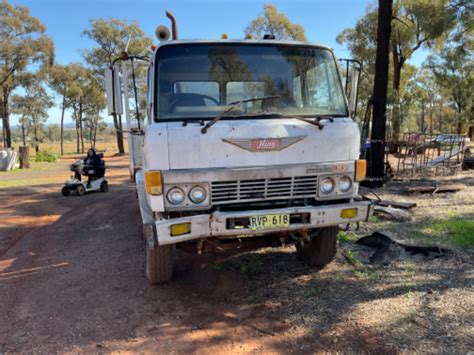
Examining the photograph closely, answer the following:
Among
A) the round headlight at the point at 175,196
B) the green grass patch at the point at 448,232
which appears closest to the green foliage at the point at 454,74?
the green grass patch at the point at 448,232

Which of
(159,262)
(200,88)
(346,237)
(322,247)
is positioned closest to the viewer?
(200,88)

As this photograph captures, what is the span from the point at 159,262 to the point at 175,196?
1002mm

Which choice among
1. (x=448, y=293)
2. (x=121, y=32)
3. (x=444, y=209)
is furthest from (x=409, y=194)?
(x=121, y=32)

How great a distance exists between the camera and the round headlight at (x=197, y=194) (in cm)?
375

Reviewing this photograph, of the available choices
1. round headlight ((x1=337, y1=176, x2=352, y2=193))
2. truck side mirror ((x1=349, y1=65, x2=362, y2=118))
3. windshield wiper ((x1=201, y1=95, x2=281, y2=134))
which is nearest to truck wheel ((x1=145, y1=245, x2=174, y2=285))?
windshield wiper ((x1=201, y1=95, x2=281, y2=134))

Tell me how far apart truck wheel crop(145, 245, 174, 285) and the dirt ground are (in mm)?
180

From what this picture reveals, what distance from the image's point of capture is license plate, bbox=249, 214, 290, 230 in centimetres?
377

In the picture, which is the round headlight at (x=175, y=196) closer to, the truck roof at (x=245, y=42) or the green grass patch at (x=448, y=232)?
the truck roof at (x=245, y=42)

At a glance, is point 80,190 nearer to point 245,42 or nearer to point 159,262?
point 159,262

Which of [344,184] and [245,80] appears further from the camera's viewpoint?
[245,80]

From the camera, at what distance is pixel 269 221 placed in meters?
3.79

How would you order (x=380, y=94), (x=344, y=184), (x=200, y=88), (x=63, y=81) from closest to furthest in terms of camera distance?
1. (x=344, y=184)
2. (x=200, y=88)
3. (x=380, y=94)
4. (x=63, y=81)

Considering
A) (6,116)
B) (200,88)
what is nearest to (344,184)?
(200,88)

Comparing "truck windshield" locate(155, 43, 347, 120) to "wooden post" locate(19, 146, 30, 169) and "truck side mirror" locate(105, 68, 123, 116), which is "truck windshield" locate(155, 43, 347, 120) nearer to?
"truck side mirror" locate(105, 68, 123, 116)
